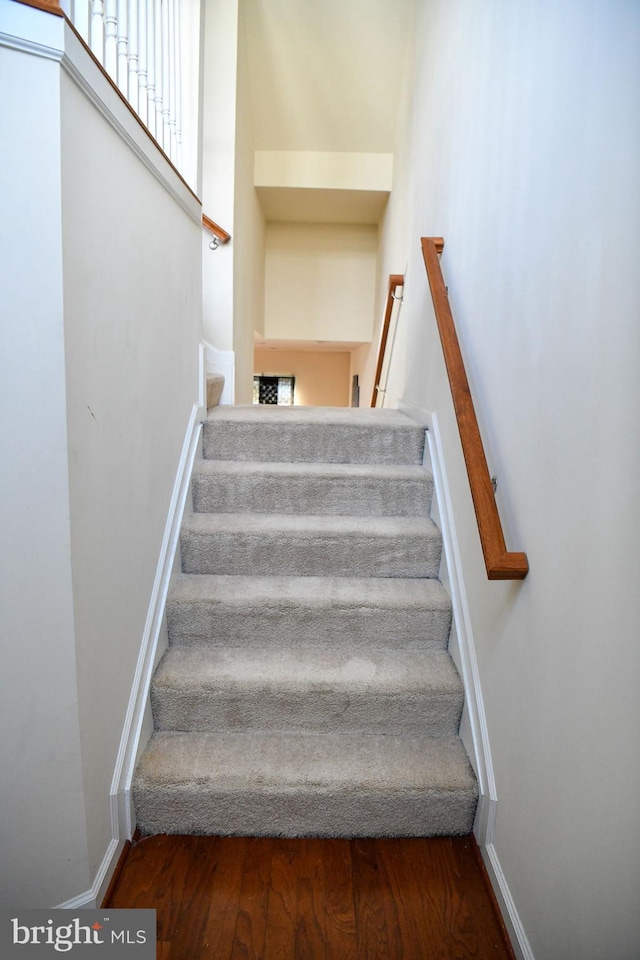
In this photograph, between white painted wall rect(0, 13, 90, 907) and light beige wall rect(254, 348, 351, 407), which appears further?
light beige wall rect(254, 348, 351, 407)

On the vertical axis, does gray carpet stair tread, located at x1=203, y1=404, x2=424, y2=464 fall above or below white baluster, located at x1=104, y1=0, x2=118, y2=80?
below

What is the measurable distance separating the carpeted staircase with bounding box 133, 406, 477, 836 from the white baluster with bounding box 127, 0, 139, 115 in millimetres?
1221

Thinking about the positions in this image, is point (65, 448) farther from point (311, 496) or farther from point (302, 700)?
point (311, 496)

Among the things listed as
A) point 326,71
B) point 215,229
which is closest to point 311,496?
point 215,229

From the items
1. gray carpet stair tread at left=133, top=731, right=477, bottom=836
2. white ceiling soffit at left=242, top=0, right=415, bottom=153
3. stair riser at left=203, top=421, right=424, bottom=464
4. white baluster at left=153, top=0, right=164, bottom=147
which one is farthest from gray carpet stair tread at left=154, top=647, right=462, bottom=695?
white ceiling soffit at left=242, top=0, right=415, bottom=153

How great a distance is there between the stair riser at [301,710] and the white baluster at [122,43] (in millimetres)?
1686

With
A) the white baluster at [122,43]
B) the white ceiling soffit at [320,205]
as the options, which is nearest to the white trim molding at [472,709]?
the white baluster at [122,43]

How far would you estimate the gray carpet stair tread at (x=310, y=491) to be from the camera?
228 cm

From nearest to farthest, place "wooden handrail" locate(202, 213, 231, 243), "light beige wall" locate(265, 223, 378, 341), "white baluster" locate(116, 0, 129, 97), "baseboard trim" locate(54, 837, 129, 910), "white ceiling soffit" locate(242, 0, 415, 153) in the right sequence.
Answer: "baseboard trim" locate(54, 837, 129, 910) → "white baluster" locate(116, 0, 129, 97) → "wooden handrail" locate(202, 213, 231, 243) → "white ceiling soffit" locate(242, 0, 415, 153) → "light beige wall" locate(265, 223, 378, 341)

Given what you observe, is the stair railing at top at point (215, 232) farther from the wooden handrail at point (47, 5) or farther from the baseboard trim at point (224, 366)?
the wooden handrail at point (47, 5)

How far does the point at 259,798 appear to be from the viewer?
1.55 meters

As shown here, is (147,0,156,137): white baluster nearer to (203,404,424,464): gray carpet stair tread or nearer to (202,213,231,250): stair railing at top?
(203,404,424,464): gray carpet stair tread

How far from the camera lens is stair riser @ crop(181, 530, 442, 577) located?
2074mm

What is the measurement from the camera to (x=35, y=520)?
1.16 m
